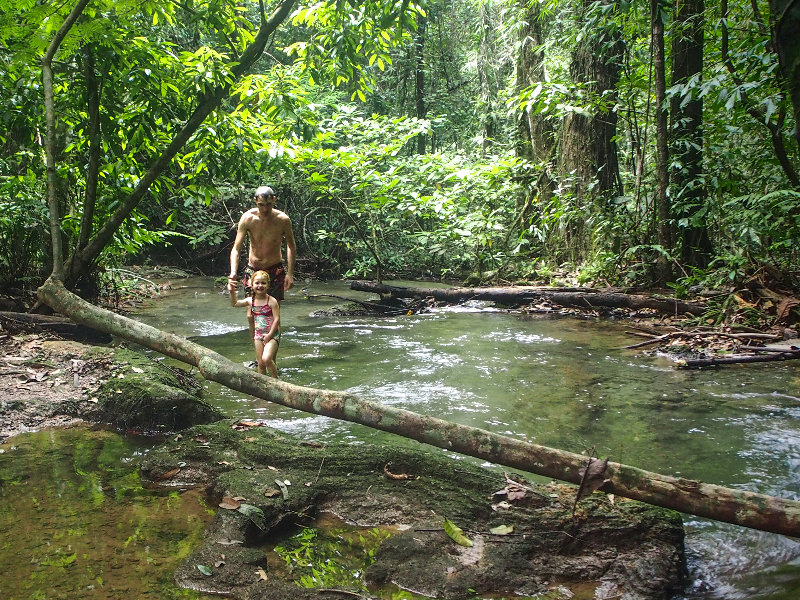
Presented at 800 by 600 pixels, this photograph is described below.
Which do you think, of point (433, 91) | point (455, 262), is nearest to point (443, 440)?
point (455, 262)

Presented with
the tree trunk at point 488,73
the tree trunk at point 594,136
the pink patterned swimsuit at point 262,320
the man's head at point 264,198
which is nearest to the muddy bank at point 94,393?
the pink patterned swimsuit at point 262,320

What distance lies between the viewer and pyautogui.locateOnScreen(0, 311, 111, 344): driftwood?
20.2 feet

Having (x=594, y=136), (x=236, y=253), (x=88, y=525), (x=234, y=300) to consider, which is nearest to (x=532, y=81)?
(x=594, y=136)

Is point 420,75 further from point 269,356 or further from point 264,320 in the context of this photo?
point 269,356

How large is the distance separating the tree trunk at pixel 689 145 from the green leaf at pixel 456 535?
7207 millimetres

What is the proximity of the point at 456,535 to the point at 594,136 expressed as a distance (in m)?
10.2

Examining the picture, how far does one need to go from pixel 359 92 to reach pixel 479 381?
147 inches

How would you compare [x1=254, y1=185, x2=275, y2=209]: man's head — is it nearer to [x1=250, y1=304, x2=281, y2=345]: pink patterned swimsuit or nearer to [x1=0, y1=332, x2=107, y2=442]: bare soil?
[x1=250, y1=304, x2=281, y2=345]: pink patterned swimsuit

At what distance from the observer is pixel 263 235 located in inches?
242

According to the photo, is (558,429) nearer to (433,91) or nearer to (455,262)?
(455,262)

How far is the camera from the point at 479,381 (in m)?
5.69

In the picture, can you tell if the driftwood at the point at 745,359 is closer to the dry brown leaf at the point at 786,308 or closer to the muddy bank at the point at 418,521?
the dry brown leaf at the point at 786,308

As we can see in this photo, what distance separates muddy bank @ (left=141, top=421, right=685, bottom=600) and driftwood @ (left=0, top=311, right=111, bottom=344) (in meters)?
3.58

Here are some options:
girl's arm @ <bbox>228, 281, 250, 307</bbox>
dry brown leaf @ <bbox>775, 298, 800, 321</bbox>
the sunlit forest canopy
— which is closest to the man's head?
girl's arm @ <bbox>228, 281, 250, 307</bbox>
